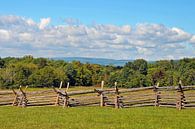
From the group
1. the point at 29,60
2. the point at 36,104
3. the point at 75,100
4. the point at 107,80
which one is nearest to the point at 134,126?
the point at 75,100

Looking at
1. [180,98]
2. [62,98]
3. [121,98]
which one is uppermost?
[180,98]

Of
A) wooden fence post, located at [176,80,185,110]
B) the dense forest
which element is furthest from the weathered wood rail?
the dense forest

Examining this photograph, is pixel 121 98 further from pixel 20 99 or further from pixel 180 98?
pixel 20 99

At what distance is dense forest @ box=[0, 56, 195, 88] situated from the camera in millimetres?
88769

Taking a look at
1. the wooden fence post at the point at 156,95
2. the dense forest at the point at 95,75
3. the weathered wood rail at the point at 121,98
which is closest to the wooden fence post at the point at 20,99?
the weathered wood rail at the point at 121,98

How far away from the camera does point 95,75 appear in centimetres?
10744

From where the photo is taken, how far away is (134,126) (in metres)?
14.9

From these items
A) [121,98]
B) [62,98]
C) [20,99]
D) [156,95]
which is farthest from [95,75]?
[156,95]

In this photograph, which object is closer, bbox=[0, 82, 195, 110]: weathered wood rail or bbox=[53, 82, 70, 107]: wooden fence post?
bbox=[0, 82, 195, 110]: weathered wood rail

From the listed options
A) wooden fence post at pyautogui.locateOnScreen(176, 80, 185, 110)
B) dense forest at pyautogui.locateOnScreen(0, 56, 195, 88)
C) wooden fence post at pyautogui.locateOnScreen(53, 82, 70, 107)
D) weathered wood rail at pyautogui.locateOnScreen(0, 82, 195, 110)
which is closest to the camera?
wooden fence post at pyautogui.locateOnScreen(176, 80, 185, 110)

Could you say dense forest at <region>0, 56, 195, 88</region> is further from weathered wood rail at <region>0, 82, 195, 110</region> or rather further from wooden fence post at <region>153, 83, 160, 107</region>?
wooden fence post at <region>153, 83, 160, 107</region>

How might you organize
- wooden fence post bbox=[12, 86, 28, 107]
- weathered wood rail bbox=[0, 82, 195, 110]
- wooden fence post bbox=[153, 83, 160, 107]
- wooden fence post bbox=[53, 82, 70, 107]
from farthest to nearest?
1. wooden fence post bbox=[12, 86, 28, 107]
2. wooden fence post bbox=[53, 82, 70, 107]
3. wooden fence post bbox=[153, 83, 160, 107]
4. weathered wood rail bbox=[0, 82, 195, 110]

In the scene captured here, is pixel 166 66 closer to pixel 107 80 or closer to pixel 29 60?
pixel 107 80

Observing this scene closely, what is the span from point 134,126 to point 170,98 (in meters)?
10.9
